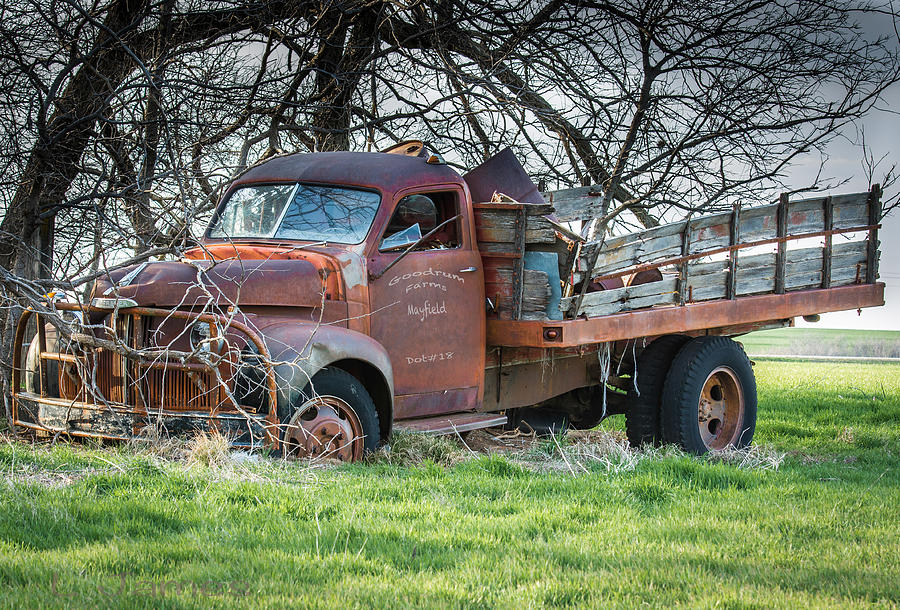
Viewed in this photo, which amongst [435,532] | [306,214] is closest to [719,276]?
[306,214]

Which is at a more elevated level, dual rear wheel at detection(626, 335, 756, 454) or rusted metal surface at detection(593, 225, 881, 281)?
rusted metal surface at detection(593, 225, 881, 281)

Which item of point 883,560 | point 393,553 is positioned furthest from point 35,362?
point 883,560

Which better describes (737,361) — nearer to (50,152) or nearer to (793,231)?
(793,231)

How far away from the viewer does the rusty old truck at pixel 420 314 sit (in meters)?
5.58

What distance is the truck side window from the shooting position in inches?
262

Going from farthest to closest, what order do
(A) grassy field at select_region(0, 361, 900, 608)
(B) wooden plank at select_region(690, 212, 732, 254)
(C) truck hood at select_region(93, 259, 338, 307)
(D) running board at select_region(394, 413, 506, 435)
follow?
(B) wooden plank at select_region(690, 212, 732, 254) < (D) running board at select_region(394, 413, 506, 435) < (C) truck hood at select_region(93, 259, 338, 307) < (A) grassy field at select_region(0, 361, 900, 608)

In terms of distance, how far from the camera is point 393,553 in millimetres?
3904

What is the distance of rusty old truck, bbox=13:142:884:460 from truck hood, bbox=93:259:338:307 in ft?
0.05

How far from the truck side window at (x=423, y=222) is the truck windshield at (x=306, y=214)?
7.9 inches

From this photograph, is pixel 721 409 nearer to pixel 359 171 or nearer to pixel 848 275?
pixel 848 275

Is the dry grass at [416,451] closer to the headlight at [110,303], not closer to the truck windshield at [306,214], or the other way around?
the truck windshield at [306,214]

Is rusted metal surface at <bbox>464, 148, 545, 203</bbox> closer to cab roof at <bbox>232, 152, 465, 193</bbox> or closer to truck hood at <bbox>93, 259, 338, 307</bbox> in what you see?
cab roof at <bbox>232, 152, 465, 193</bbox>

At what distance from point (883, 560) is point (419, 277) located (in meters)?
3.69

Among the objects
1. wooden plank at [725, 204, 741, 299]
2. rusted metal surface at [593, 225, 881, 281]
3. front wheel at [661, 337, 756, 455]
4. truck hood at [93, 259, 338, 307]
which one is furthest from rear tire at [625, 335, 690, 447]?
truck hood at [93, 259, 338, 307]
